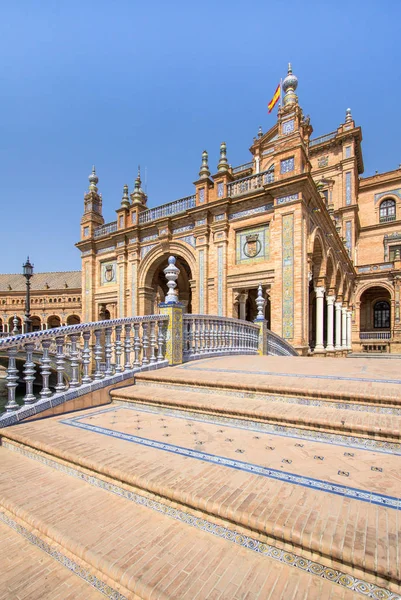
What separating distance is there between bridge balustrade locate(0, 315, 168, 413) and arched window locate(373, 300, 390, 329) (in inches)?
971

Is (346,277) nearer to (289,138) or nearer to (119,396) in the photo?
(289,138)

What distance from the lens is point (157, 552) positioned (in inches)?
70.9

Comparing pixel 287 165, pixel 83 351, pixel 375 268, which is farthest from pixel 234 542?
pixel 375 268

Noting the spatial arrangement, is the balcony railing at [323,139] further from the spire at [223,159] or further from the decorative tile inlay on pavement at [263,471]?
the decorative tile inlay on pavement at [263,471]

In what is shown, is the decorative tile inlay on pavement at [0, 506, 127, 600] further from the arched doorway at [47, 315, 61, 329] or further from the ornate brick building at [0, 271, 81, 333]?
the arched doorway at [47, 315, 61, 329]

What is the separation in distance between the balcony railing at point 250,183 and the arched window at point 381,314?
18.1m

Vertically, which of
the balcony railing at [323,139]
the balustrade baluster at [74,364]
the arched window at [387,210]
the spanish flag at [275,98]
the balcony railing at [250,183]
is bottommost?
the balustrade baluster at [74,364]

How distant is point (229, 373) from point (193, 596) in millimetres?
4021

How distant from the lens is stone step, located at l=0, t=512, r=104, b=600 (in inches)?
64.6

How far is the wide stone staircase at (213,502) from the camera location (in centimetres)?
160

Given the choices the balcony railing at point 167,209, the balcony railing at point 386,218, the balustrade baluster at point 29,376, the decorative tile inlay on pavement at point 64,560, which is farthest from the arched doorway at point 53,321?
the decorative tile inlay on pavement at point 64,560

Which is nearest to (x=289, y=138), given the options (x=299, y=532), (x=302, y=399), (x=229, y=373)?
(x=229, y=373)

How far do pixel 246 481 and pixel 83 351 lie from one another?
3553 mm

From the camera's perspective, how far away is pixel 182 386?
4.99 metres
